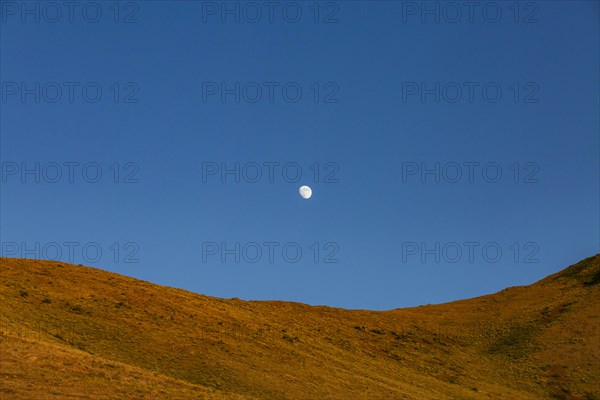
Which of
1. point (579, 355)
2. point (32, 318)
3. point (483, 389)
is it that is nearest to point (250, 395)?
point (32, 318)

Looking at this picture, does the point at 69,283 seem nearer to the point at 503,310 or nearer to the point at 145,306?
the point at 145,306

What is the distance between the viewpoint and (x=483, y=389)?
4328cm

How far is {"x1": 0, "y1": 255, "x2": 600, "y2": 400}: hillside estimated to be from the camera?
95.2 feet

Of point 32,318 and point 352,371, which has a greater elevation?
point 32,318

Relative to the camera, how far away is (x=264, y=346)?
40.5 metres

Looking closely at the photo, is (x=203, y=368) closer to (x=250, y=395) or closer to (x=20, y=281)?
(x=250, y=395)

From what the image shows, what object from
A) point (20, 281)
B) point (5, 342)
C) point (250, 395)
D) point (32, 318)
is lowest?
point (250, 395)

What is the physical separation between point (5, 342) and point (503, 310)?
5073 cm

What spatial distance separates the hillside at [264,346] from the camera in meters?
29.0

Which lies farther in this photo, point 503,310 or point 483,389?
point 503,310

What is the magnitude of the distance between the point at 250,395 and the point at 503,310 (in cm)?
4184

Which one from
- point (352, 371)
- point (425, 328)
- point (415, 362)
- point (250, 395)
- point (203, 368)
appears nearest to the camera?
point (250, 395)

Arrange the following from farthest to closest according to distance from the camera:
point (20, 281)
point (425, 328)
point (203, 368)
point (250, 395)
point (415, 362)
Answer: point (425, 328) < point (415, 362) < point (20, 281) < point (203, 368) < point (250, 395)

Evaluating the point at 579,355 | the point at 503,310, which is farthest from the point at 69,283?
the point at 503,310
